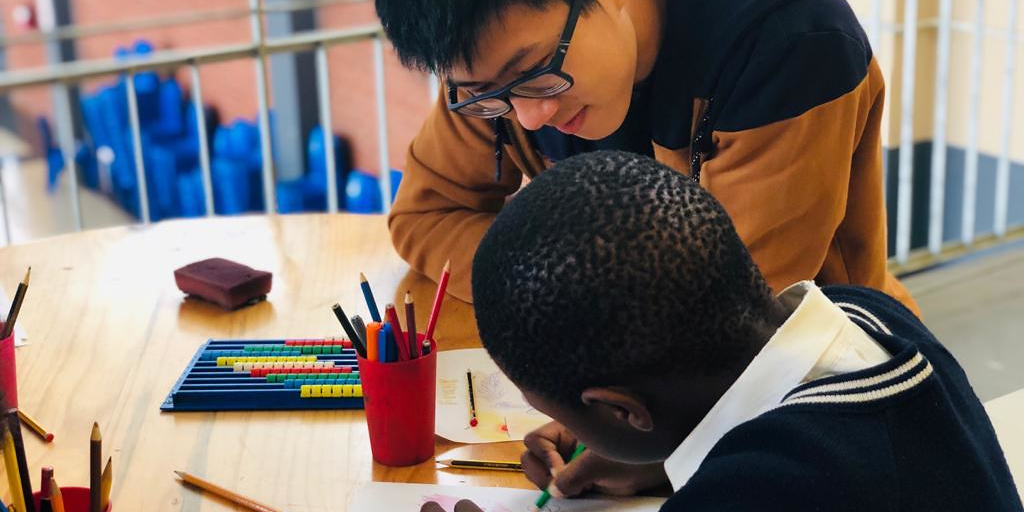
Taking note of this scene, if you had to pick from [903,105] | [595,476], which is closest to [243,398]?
[595,476]

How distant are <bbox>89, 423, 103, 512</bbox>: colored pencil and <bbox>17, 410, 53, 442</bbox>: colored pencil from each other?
297mm

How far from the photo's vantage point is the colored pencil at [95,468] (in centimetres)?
88

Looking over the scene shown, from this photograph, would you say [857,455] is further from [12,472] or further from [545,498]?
[12,472]

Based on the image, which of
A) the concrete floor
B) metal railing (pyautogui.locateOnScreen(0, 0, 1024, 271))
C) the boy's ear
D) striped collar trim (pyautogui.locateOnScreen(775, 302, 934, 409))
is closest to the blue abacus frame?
the boy's ear

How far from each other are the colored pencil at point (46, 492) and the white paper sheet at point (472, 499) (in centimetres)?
26

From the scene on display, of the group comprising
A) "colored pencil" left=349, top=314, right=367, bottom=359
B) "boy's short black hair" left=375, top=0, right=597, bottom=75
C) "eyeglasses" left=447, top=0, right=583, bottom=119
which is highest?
"boy's short black hair" left=375, top=0, right=597, bottom=75

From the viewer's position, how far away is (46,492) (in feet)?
2.94

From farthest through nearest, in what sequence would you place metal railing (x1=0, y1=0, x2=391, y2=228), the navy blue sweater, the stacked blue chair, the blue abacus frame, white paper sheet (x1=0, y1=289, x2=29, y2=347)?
the stacked blue chair → metal railing (x1=0, y1=0, x2=391, y2=228) → white paper sheet (x1=0, y1=289, x2=29, y2=347) → the blue abacus frame → the navy blue sweater

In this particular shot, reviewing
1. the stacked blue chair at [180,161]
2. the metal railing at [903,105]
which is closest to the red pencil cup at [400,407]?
the metal railing at [903,105]

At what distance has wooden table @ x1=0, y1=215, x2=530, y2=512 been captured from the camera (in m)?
1.11

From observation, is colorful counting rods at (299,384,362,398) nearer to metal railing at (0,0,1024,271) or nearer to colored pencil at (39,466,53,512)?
colored pencil at (39,466,53,512)

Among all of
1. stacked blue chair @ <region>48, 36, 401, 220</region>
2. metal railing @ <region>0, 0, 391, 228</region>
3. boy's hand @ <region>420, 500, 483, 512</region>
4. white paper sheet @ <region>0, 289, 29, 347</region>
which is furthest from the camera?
stacked blue chair @ <region>48, 36, 401, 220</region>

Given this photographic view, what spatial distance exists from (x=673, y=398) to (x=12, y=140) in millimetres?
8381

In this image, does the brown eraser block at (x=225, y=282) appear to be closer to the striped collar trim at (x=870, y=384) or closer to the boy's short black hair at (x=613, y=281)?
the boy's short black hair at (x=613, y=281)
